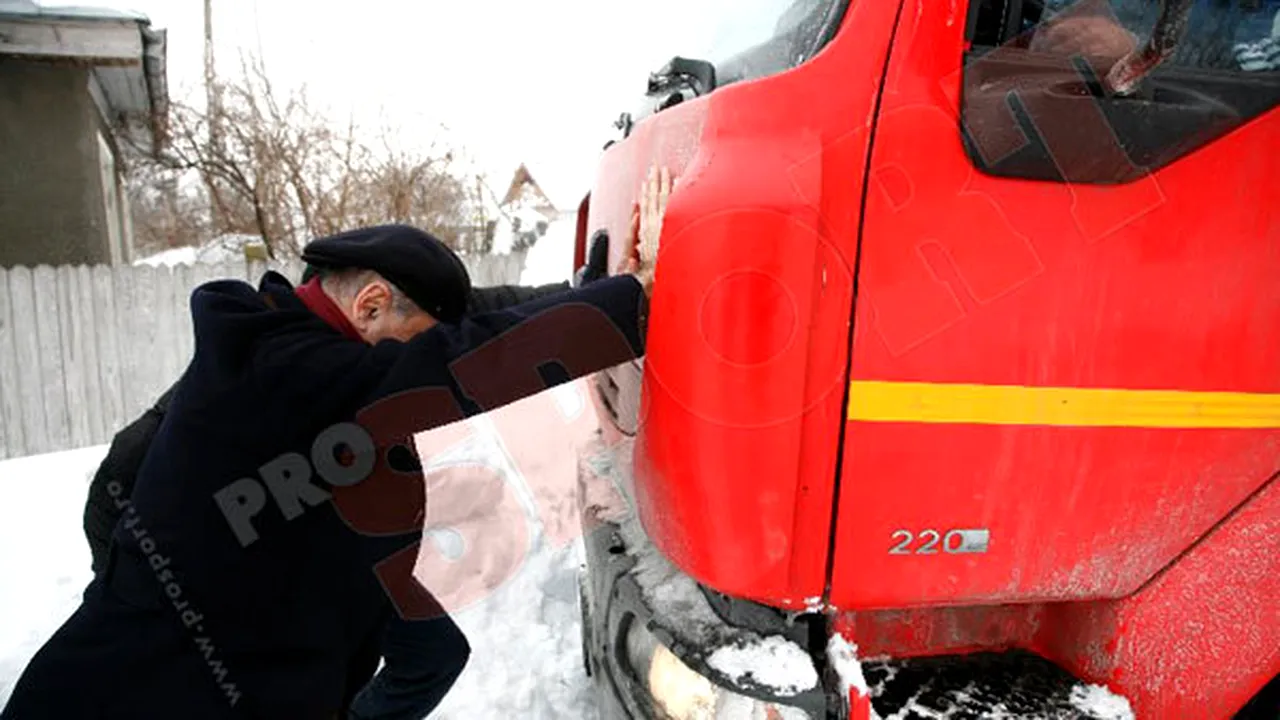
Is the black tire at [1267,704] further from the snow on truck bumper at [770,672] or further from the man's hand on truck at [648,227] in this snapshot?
the man's hand on truck at [648,227]

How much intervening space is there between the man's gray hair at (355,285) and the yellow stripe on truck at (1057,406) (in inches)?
36.9

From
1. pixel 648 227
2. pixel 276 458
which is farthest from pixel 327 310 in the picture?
pixel 648 227

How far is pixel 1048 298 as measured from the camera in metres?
1.42

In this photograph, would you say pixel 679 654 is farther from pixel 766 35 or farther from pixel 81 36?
pixel 81 36

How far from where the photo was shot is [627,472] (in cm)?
212

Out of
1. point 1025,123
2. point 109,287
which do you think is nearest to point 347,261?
point 1025,123

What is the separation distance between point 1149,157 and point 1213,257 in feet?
0.79

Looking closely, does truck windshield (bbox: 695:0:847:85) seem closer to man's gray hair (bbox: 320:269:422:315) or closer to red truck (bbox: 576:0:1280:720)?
red truck (bbox: 576:0:1280:720)

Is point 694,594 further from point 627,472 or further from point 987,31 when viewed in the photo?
point 987,31

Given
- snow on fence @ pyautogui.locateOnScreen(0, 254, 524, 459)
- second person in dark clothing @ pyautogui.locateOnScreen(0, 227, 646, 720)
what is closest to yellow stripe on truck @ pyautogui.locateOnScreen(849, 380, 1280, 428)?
second person in dark clothing @ pyautogui.locateOnScreen(0, 227, 646, 720)

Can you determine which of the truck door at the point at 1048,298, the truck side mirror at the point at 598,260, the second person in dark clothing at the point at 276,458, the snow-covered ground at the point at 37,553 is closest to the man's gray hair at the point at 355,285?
the second person in dark clothing at the point at 276,458

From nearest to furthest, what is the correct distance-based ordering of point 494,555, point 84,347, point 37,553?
point 37,553, point 494,555, point 84,347

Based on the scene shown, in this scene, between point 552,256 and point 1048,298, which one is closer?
point 1048,298

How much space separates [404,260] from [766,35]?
3.05 ft
